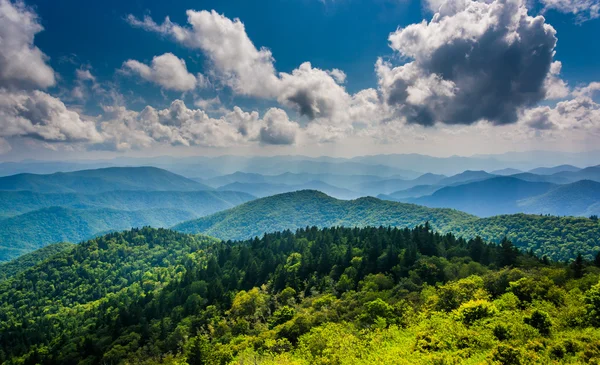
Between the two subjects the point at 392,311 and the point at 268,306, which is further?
the point at 268,306

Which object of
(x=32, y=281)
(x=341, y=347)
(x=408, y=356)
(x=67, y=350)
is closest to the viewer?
(x=408, y=356)

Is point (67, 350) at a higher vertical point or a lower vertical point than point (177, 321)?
lower

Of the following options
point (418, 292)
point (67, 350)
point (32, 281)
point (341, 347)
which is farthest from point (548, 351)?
point (32, 281)

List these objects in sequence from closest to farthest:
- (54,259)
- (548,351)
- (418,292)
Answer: (548,351)
(418,292)
(54,259)

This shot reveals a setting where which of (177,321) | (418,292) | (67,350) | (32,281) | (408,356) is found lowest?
(32,281)

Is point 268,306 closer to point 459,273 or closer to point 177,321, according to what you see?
point 177,321

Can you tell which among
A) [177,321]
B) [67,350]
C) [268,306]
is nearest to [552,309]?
[268,306]
